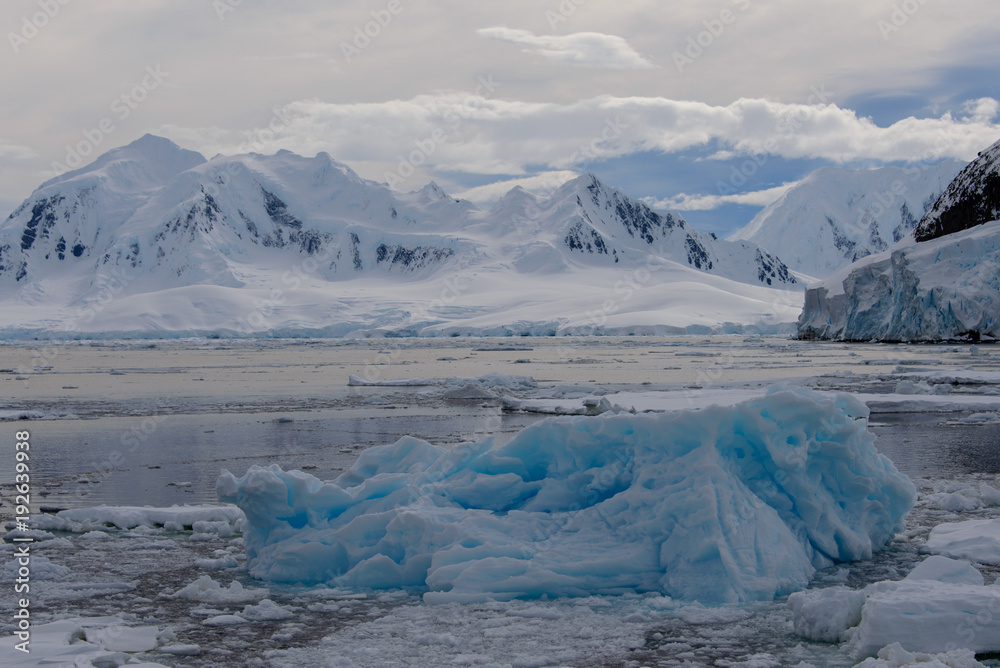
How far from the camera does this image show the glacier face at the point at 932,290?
39.9 metres

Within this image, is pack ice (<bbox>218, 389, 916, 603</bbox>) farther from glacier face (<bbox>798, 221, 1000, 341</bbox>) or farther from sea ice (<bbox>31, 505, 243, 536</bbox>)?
glacier face (<bbox>798, 221, 1000, 341</bbox>)

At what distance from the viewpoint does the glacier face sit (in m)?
39.9

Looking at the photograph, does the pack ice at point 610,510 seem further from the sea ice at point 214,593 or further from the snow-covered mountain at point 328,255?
the snow-covered mountain at point 328,255

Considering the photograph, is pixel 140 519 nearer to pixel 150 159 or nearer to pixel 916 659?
pixel 916 659

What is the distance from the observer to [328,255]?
134375 mm

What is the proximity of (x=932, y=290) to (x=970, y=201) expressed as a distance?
11205 mm

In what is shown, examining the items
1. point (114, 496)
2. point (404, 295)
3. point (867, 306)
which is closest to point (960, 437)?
point (114, 496)

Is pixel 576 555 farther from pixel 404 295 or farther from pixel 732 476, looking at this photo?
pixel 404 295

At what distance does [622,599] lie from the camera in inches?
214

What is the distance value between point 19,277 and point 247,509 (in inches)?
5579

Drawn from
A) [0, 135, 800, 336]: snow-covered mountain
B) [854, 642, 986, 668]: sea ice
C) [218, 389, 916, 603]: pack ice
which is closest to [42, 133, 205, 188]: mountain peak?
[0, 135, 800, 336]: snow-covered mountain

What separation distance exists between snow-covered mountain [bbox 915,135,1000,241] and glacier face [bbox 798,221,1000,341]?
14.3ft

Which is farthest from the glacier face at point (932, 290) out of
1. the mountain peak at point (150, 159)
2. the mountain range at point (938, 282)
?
the mountain peak at point (150, 159)

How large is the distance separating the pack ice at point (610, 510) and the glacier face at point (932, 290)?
124 feet
